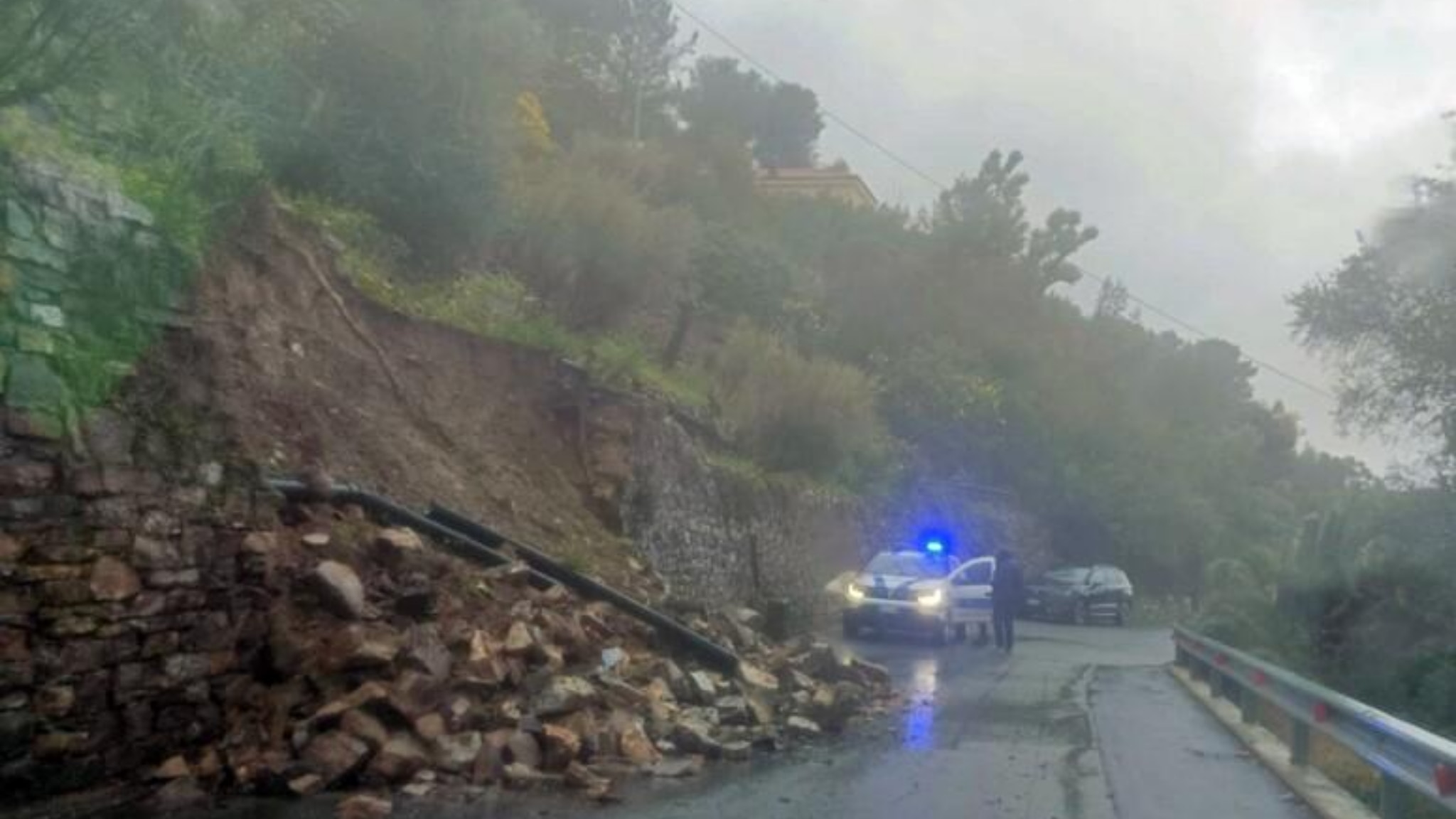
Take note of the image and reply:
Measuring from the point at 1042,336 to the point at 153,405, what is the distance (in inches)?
2142

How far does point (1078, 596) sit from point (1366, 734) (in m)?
35.5

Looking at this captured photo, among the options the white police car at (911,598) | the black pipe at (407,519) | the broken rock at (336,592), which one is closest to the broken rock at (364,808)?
the broken rock at (336,592)

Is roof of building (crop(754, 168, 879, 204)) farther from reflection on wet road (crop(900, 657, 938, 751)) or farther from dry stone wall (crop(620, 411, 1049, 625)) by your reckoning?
reflection on wet road (crop(900, 657, 938, 751))

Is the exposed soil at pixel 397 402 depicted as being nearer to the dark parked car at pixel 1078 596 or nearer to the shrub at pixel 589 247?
the shrub at pixel 589 247

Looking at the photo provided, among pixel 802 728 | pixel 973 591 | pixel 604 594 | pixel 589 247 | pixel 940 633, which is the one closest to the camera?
pixel 802 728

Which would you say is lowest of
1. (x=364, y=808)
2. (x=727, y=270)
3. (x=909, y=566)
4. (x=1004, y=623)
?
(x=364, y=808)

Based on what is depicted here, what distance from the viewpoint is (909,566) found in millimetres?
29859

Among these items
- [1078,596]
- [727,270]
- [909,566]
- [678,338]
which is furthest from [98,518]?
[1078,596]

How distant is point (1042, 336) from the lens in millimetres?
63000

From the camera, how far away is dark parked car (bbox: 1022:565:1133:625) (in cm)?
4559

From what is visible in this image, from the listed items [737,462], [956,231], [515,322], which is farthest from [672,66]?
[515,322]

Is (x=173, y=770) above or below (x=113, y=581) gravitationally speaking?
below

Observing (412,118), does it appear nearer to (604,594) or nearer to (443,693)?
(604,594)

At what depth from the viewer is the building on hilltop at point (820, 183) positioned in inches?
2746
